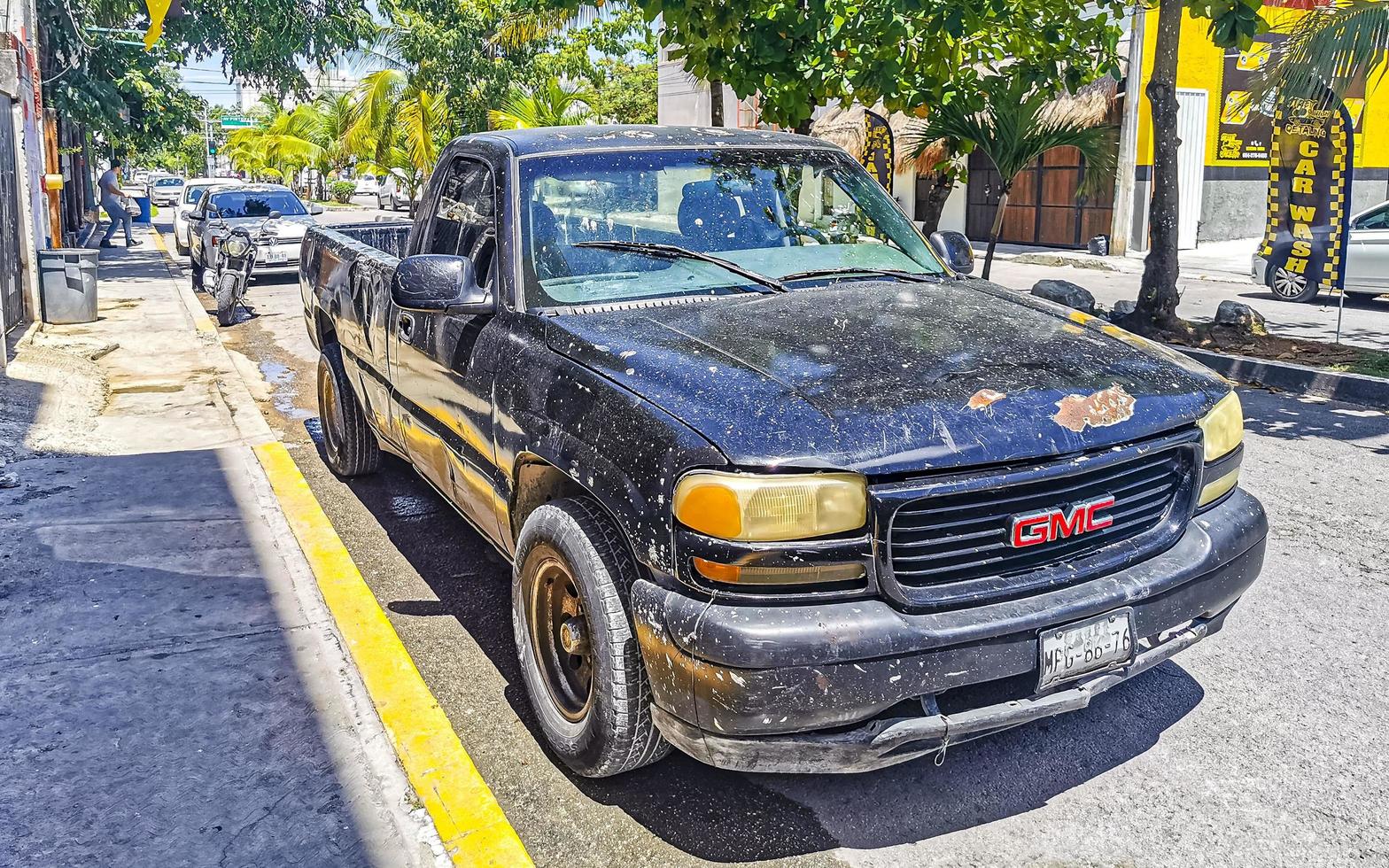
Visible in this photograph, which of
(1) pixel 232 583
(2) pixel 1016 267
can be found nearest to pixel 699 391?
(1) pixel 232 583

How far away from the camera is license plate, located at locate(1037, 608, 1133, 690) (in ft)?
9.65

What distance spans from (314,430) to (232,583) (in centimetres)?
338

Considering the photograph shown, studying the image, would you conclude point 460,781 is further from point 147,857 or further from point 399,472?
point 399,472

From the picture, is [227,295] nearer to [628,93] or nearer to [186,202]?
[186,202]

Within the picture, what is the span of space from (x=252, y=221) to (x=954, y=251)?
16.2m

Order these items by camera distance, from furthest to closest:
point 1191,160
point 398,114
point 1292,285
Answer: point 398,114 < point 1191,160 < point 1292,285

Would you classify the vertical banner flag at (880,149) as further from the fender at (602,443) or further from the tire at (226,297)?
the fender at (602,443)

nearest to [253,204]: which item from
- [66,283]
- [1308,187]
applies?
[66,283]

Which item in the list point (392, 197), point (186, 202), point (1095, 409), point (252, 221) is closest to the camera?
point (1095, 409)

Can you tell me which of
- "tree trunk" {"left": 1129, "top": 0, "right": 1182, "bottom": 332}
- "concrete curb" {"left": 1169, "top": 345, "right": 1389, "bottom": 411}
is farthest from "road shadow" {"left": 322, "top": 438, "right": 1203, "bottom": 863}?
"tree trunk" {"left": 1129, "top": 0, "right": 1182, "bottom": 332}

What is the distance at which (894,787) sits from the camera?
3.45 m

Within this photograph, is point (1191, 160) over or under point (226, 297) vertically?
over

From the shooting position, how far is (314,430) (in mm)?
8172

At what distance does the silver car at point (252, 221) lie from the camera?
17766 millimetres
